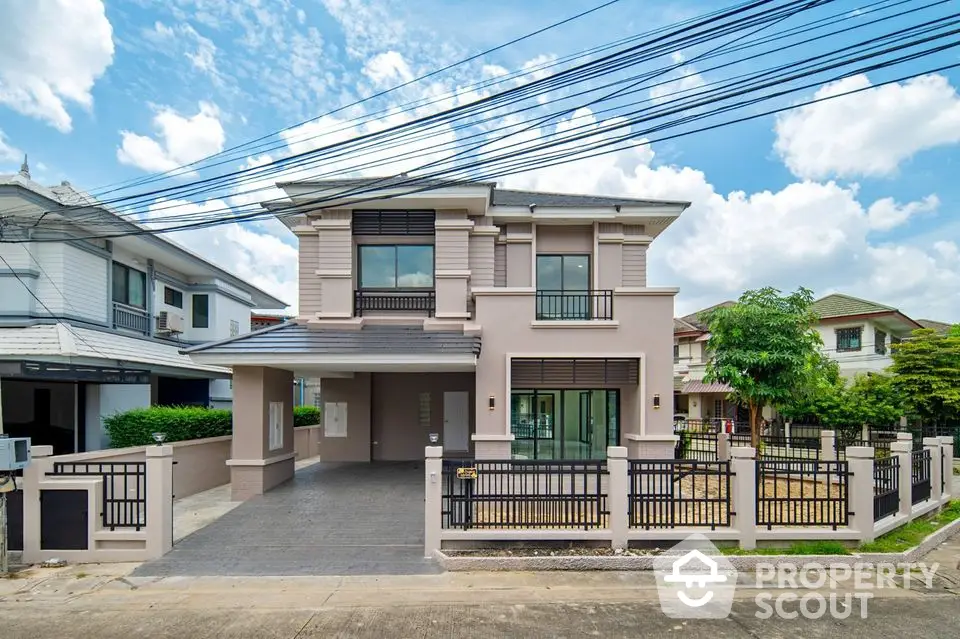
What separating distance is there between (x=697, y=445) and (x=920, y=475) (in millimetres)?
8488

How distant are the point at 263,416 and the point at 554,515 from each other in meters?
7.08

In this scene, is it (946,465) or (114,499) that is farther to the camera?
(946,465)

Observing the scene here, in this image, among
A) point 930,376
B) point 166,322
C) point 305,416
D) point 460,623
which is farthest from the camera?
point 305,416

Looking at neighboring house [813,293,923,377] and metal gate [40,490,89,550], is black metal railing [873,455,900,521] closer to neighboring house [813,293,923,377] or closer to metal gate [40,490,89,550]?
metal gate [40,490,89,550]

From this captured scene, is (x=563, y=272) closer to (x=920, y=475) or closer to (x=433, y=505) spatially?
(x=433, y=505)

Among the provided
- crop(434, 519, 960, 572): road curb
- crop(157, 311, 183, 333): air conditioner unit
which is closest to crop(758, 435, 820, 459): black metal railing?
crop(434, 519, 960, 572): road curb

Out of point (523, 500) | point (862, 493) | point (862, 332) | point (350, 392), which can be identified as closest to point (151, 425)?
point (350, 392)

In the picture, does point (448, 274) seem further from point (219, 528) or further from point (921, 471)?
point (921, 471)

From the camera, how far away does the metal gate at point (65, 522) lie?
7590 millimetres

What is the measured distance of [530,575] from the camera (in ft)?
23.1

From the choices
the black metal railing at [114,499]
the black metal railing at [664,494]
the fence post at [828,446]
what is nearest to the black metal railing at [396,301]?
the black metal railing at [114,499]

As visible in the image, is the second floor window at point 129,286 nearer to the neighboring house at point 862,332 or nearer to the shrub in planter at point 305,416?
the shrub in planter at point 305,416

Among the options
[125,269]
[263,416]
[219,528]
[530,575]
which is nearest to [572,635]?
[530,575]

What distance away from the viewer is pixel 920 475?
9.87 meters
